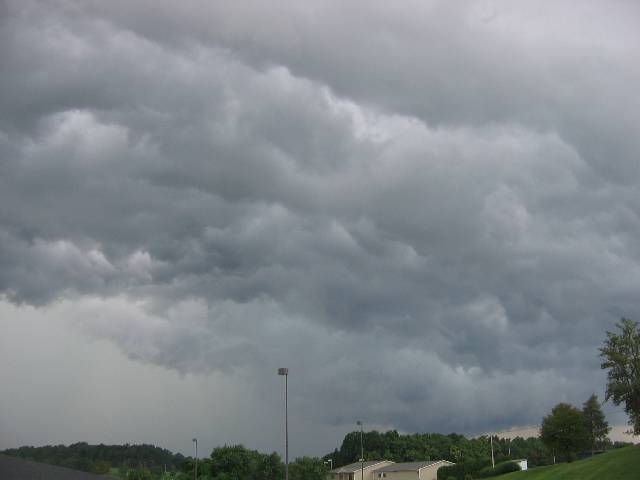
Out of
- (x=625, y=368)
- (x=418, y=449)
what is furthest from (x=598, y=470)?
(x=418, y=449)

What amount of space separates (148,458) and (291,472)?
95003mm

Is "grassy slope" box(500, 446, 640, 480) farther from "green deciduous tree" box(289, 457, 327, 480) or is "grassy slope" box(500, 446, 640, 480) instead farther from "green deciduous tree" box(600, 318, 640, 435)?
"green deciduous tree" box(289, 457, 327, 480)

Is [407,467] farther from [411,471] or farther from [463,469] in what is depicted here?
[463,469]

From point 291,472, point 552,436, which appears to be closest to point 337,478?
point 291,472

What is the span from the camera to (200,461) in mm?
126438

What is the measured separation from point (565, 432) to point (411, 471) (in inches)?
1507

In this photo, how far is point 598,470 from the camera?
69312 millimetres

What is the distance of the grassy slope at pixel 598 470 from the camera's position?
65438 millimetres

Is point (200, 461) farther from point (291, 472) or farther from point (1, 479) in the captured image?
point (1, 479)

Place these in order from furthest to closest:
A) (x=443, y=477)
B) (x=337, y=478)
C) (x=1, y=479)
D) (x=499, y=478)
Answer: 1. (x=337, y=478)
2. (x=443, y=477)
3. (x=499, y=478)
4. (x=1, y=479)

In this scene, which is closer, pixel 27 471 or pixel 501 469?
pixel 27 471

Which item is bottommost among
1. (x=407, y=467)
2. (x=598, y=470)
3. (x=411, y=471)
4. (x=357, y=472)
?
(x=357, y=472)

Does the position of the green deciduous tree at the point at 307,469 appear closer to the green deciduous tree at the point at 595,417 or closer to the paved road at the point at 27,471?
the green deciduous tree at the point at 595,417

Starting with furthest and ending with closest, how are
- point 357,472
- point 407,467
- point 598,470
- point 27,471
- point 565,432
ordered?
point 357,472 → point 407,467 → point 565,432 → point 598,470 → point 27,471
